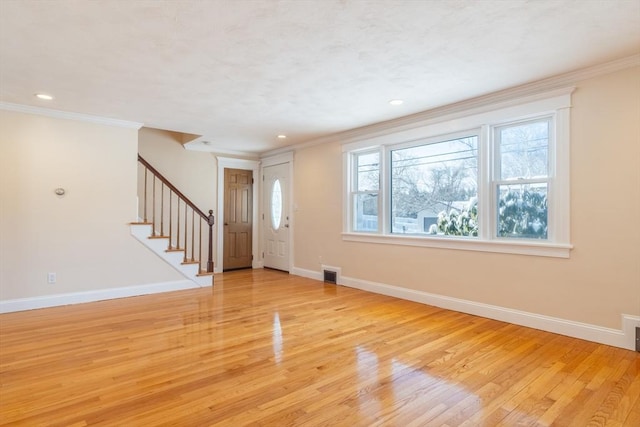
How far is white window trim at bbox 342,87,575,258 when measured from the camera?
3.25 m

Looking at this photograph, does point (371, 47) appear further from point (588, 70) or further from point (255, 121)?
point (255, 121)

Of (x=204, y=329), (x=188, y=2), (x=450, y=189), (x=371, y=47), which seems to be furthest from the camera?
(x=450, y=189)

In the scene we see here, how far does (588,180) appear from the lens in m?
3.12

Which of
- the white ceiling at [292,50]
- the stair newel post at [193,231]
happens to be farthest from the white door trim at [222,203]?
the white ceiling at [292,50]

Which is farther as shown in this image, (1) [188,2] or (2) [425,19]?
(2) [425,19]

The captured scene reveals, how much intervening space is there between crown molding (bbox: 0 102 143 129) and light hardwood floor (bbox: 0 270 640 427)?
2377 millimetres

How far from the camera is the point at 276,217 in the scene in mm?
7031

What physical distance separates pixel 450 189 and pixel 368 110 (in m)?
1.40

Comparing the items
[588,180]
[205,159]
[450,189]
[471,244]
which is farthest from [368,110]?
[205,159]

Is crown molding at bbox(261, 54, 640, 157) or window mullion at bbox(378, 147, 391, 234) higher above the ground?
crown molding at bbox(261, 54, 640, 157)

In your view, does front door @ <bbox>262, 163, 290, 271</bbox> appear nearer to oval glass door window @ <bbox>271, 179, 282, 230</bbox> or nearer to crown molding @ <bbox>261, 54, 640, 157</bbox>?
oval glass door window @ <bbox>271, 179, 282, 230</bbox>

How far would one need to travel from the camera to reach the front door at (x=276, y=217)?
22.2ft

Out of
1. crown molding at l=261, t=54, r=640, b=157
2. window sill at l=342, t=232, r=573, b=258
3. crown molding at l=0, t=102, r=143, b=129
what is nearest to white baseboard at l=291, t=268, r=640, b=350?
window sill at l=342, t=232, r=573, b=258

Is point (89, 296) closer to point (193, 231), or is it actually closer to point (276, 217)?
point (193, 231)
